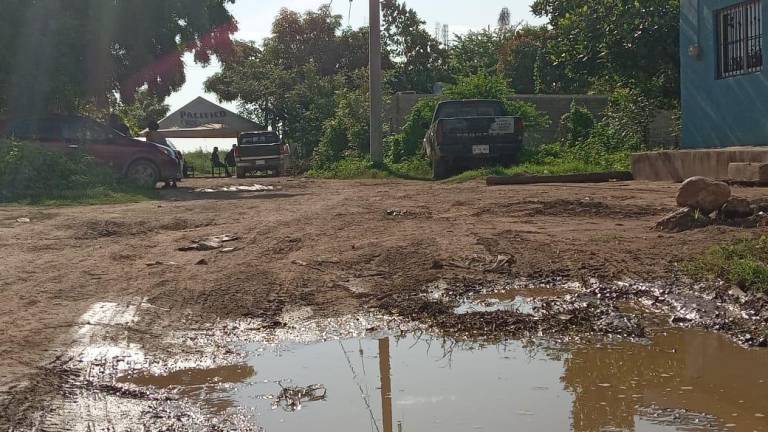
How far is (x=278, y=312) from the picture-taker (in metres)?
5.50

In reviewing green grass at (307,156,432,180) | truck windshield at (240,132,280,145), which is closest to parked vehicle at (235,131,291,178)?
truck windshield at (240,132,280,145)

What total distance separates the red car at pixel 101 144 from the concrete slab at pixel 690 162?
8803 mm

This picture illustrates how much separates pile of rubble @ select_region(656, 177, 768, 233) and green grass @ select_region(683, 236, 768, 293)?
1.02m

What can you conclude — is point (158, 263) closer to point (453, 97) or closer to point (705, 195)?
point (705, 195)

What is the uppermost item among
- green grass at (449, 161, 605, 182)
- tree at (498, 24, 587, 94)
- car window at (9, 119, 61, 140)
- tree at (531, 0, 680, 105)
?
tree at (498, 24, 587, 94)

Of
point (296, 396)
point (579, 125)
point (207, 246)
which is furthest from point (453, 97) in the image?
point (296, 396)

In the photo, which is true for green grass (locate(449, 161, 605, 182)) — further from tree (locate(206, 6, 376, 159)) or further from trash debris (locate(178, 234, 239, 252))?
Answer: tree (locate(206, 6, 376, 159))

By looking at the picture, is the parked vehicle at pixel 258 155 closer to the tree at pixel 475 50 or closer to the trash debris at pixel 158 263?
the tree at pixel 475 50

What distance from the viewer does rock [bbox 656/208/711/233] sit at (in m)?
7.38

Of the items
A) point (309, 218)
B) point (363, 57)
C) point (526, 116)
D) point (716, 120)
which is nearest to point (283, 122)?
point (363, 57)

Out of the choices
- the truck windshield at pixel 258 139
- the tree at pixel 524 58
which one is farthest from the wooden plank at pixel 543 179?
the tree at pixel 524 58

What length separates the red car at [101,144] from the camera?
54.9ft

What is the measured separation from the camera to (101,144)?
1703 centimetres

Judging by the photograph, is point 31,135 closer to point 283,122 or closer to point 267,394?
point 267,394
